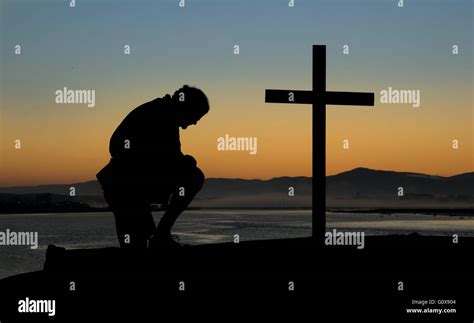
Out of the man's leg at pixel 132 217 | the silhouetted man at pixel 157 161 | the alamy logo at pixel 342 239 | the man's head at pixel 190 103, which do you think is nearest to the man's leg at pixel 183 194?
the silhouetted man at pixel 157 161

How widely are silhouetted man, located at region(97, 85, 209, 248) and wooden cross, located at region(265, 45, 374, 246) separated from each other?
2.28 meters

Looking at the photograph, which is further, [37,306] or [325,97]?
→ [325,97]

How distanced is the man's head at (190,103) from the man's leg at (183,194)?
70cm

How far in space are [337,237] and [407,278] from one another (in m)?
2.37

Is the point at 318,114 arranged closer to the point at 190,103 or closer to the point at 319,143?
the point at 319,143

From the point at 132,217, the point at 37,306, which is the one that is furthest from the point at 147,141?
the point at 37,306

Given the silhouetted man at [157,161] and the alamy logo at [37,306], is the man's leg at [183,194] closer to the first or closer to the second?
the silhouetted man at [157,161]

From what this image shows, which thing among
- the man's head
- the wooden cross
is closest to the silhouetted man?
the man's head

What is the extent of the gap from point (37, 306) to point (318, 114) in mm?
5374

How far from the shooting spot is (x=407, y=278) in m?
8.95

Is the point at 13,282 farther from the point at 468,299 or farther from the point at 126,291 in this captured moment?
the point at 468,299

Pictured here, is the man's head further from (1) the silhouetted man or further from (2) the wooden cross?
(2) the wooden cross

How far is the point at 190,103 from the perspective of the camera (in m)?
9.58

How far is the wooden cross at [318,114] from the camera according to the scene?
11.5 metres
